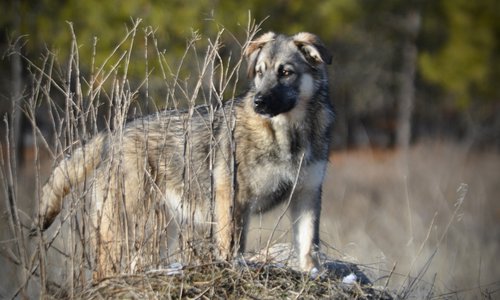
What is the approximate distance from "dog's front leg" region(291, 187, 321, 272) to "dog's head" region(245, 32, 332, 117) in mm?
772

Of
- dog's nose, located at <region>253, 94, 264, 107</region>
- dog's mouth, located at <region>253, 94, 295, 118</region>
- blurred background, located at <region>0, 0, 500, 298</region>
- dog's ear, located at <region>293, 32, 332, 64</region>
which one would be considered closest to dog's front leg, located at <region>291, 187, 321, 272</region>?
blurred background, located at <region>0, 0, 500, 298</region>

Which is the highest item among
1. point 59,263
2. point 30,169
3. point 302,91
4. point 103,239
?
point 302,91

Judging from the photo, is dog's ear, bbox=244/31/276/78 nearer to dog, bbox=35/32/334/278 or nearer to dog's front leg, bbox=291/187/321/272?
dog, bbox=35/32/334/278

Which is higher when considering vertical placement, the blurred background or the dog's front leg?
the dog's front leg

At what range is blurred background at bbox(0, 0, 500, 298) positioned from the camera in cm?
1169

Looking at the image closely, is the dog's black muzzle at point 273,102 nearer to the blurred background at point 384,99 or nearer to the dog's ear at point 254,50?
the dog's ear at point 254,50

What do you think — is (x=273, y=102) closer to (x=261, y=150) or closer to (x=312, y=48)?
(x=261, y=150)

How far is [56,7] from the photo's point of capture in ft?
60.0

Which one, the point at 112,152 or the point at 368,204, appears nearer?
the point at 112,152

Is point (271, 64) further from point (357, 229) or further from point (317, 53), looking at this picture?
point (357, 229)

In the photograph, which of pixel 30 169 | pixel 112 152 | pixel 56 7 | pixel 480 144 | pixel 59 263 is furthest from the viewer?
pixel 480 144

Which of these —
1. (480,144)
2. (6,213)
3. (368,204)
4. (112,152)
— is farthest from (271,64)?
(480,144)

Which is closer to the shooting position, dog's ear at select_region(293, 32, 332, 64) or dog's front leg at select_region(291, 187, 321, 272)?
dog's front leg at select_region(291, 187, 321, 272)

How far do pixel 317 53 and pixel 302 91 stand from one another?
1.19 feet
